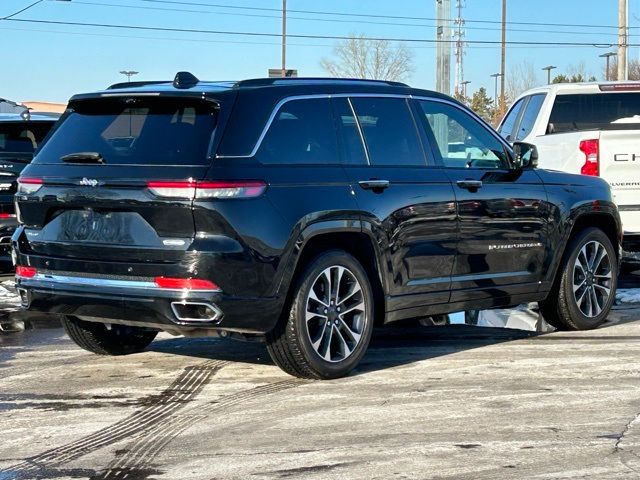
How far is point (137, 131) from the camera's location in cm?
670

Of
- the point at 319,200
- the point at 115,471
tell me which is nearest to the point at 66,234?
the point at 319,200

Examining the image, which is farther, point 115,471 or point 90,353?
point 90,353

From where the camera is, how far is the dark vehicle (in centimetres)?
1224

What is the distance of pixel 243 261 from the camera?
6.28 m

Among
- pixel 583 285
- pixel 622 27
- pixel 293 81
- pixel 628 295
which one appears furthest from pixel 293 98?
pixel 622 27

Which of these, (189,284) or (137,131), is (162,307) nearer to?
(189,284)

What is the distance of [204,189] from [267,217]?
397mm

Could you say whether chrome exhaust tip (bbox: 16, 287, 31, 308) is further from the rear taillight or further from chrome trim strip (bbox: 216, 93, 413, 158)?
chrome trim strip (bbox: 216, 93, 413, 158)

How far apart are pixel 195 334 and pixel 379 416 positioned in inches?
47.9

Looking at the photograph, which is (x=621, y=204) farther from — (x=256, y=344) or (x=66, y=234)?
(x=66, y=234)

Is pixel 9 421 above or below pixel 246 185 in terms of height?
below

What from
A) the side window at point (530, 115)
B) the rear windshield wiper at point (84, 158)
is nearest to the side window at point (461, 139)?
the rear windshield wiper at point (84, 158)

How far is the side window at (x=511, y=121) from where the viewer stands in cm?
1455

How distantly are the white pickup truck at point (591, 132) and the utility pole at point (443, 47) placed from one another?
4434 millimetres
